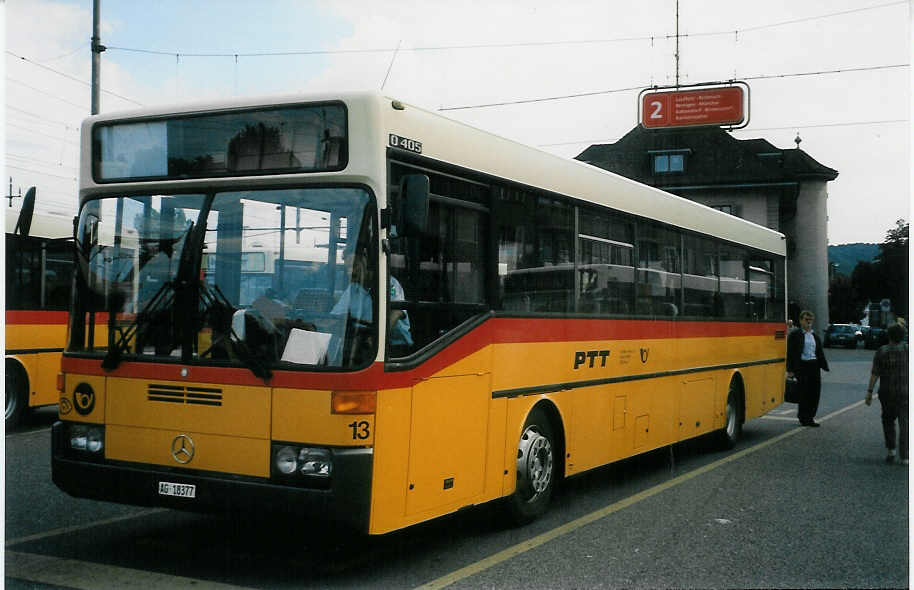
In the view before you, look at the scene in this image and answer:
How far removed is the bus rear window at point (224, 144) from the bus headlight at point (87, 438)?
5.39 ft

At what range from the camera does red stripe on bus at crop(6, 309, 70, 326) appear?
13602 mm

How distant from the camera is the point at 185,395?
612cm

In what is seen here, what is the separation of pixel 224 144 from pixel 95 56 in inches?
607

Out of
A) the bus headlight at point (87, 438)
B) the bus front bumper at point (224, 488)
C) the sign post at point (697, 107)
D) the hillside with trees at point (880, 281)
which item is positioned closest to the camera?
the bus front bumper at point (224, 488)


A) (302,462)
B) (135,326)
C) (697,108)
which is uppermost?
(697,108)

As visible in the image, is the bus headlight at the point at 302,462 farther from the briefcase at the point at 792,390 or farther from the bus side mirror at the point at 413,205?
the briefcase at the point at 792,390

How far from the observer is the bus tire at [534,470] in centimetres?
768

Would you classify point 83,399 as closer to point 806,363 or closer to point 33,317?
point 33,317

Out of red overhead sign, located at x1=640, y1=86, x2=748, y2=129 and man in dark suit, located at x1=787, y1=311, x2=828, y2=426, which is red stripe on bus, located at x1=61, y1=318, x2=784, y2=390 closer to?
man in dark suit, located at x1=787, y1=311, x2=828, y2=426

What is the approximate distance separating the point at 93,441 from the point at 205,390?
97cm

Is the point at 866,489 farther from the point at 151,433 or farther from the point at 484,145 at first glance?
the point at 151,433

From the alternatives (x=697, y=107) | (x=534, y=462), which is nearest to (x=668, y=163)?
(x=697, y=107)

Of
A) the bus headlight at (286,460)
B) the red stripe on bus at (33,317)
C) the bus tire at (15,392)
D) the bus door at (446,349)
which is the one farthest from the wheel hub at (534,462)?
the bus tire at (15,392)

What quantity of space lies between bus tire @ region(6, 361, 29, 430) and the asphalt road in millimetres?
3477
